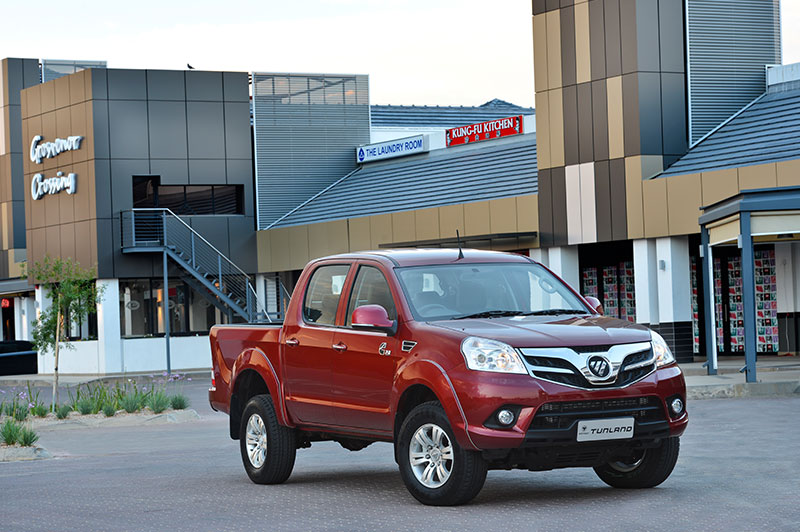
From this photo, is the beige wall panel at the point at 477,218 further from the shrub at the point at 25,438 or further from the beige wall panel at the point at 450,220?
the shrub at the point at 25,438

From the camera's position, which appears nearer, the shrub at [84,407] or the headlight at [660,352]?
the headlight at [660,352]

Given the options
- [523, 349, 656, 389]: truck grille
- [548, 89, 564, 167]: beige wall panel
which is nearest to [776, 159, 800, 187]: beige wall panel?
[548, 89, 564, 167]: beige wall panel

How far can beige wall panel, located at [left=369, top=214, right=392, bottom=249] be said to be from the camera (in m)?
39.0

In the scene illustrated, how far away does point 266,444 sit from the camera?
1104 centimetres

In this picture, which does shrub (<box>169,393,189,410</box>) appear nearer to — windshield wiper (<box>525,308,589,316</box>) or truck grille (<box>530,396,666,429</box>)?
windshield wiper (<box>525,308,589,316</box>)

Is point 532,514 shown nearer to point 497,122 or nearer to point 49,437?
point 49,437

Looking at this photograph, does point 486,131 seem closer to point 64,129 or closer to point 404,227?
point 404,227

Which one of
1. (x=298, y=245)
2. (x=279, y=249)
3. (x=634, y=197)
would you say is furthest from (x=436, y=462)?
(x=279, y=249)

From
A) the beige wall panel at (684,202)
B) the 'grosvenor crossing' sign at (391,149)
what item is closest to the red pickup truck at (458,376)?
the beige wall panel at (684,202)

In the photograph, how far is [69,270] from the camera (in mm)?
30188

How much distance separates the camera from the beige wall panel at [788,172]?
27106mm

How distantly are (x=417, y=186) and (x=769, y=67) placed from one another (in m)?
12.6

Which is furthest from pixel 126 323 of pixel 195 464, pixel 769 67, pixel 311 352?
pixel 311 352

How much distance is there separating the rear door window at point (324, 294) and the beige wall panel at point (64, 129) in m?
34.5
